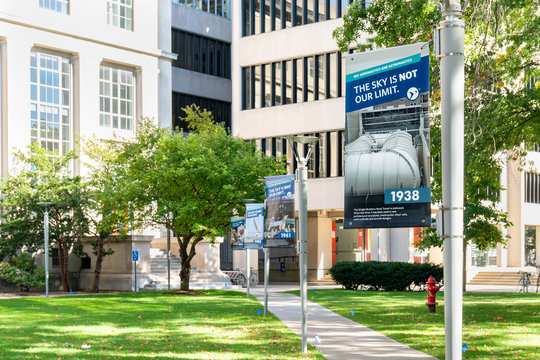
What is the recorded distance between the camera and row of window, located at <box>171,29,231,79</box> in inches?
2277

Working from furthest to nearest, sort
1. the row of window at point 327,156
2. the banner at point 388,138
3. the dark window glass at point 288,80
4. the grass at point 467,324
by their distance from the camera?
the dark window glass at point 288,80, the row of window at point 327,156, the grass at point 467,324, the banner at point 388,138

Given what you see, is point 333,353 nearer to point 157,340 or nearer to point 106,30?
point 157,340

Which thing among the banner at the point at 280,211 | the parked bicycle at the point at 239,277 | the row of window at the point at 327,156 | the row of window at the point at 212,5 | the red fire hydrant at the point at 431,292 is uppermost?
the row of window at the point at 212,5

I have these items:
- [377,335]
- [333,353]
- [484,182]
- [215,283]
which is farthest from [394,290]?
[333,353]

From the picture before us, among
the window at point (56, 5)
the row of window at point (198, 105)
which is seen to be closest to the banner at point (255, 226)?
the window at point (56, 5)

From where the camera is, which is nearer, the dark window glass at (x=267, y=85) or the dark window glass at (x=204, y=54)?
the dark window glass at (x=267, y=85)

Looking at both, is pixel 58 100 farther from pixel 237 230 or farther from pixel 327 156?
pixel 237 230

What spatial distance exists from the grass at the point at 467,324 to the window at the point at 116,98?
2304 cm

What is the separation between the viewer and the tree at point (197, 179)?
33.0 metres

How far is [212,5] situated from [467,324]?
148 feet

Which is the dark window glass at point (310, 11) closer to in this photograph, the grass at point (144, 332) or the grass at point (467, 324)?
the grass at point (467, 324)

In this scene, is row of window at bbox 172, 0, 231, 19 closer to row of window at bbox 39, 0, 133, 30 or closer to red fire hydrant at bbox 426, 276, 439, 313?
row of window at bbox 39, 0, 133, 30

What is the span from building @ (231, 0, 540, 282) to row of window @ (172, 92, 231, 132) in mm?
5470

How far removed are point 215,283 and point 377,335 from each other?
26.4 metres
